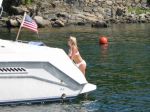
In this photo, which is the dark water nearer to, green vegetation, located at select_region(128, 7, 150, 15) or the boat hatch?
the boat hatch

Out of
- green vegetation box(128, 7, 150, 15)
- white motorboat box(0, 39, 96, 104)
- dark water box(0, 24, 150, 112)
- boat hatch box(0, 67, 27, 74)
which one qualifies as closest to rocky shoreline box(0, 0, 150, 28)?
green vegetation box(128, 7, 150, 15)

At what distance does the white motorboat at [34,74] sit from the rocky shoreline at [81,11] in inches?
2227

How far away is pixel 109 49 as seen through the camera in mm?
43719

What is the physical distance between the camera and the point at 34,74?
1931 centimetres

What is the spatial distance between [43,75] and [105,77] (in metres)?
8.61

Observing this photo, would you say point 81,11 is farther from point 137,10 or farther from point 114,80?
point 114,80

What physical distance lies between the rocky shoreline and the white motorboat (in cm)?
5657

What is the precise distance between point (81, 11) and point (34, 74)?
67398mm

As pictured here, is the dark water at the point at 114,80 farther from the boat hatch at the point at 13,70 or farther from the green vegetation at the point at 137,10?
the green vegetation at the point at 137,10

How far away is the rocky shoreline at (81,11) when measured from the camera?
8075 cm

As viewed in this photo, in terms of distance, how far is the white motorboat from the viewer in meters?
19.0

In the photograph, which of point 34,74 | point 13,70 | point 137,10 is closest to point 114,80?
point 34,74

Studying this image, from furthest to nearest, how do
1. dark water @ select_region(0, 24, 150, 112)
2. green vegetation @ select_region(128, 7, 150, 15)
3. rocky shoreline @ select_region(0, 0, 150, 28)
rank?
green vegetation @ select_region(128, 7, 150, 15) → rocky shoreline @ select_region(0, 0, 150, 28) → dark water @ select_region(0, 24, 150, 112)

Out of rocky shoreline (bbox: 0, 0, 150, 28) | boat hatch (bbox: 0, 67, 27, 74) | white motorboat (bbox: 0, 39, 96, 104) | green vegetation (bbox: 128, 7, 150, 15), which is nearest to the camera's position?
boat hatch (bbox: 0, 67, 27, 74)
